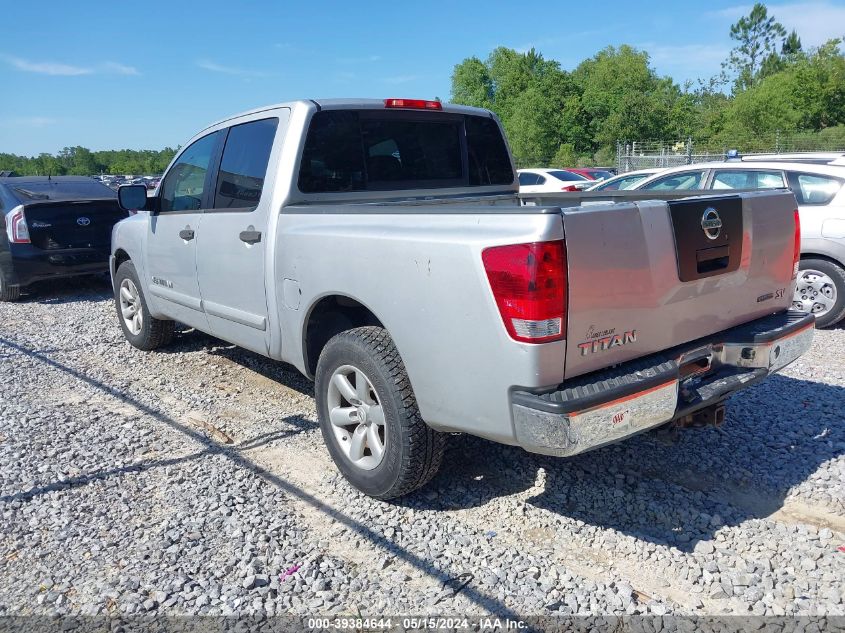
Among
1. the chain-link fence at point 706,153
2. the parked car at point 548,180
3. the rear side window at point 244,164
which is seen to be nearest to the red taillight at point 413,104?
the rear side window at point 244,164

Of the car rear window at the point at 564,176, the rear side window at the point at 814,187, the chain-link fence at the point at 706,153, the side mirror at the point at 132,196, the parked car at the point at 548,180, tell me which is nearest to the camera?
the side mirror at the point at 132,196

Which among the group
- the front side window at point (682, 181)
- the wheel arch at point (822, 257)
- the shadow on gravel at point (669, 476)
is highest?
the front side window at point (682, 181)

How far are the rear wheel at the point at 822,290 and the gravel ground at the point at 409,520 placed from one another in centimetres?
247

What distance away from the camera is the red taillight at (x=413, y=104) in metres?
4.50

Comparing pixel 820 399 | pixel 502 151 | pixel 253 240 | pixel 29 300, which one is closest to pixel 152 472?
pixel 253 240

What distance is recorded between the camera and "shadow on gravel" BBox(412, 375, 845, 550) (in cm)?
345

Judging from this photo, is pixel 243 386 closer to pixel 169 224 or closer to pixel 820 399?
pixel 169 224

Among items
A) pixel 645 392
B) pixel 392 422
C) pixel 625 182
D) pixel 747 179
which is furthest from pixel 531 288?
pixel 625 182

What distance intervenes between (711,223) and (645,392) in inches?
36.0

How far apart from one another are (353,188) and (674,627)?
2.95 meters

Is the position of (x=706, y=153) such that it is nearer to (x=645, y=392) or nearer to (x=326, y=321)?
(x=326, y=321)

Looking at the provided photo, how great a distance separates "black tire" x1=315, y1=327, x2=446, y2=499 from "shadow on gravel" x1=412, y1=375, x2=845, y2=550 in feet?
0.89

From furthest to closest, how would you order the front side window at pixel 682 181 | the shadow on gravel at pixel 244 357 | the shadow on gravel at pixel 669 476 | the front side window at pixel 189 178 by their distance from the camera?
1. the front side window at pixel 682 181
2. the shadow on gravel at pixel 244 357
3. the front side window at pixel 189 178
4. the shadow on gravel at pixel 669 476

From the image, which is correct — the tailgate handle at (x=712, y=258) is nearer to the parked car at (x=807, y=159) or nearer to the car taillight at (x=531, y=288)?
the car taillight at (x=531, y=288)
